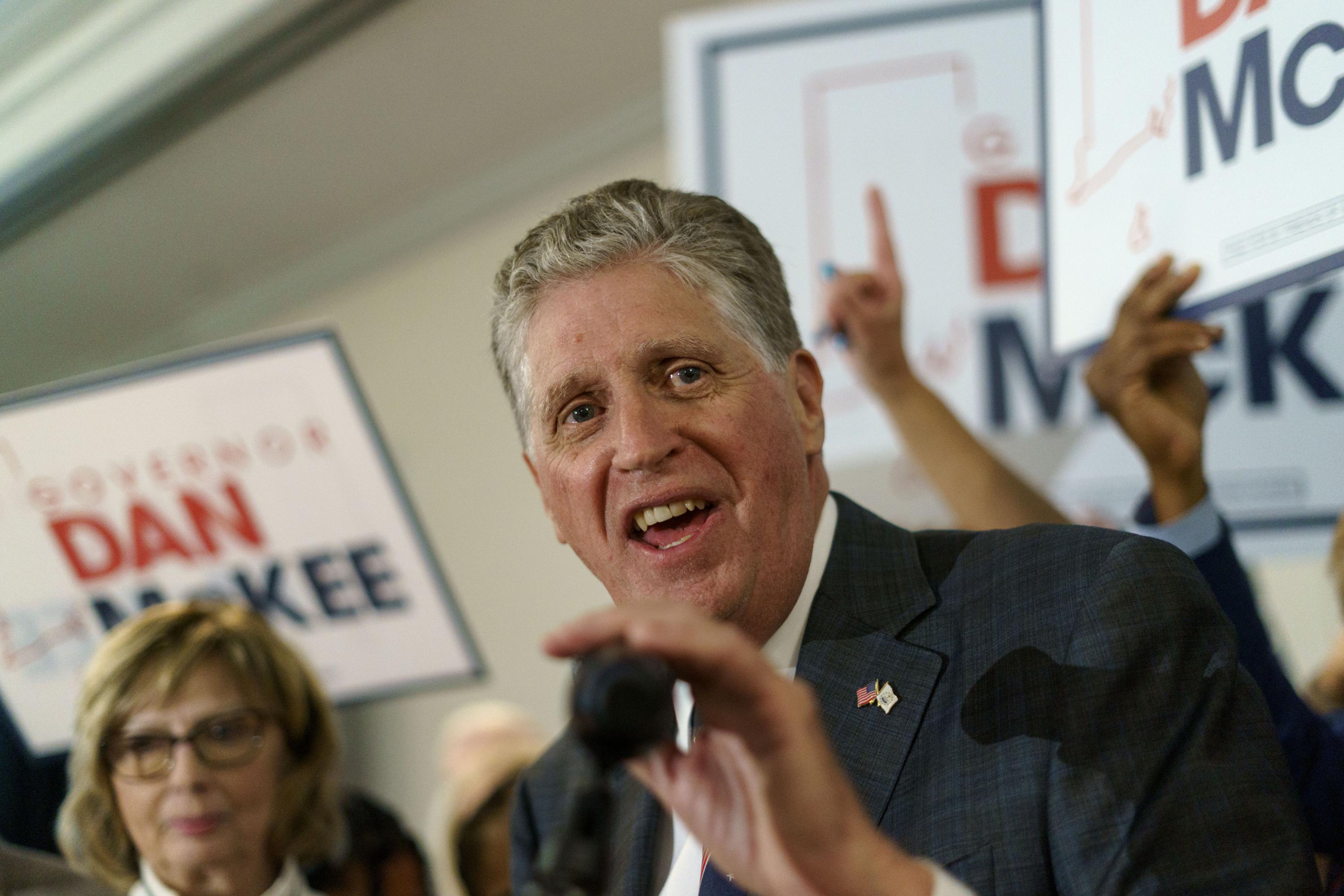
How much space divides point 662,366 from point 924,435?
86cm

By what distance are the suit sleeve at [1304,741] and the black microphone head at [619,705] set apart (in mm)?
1045

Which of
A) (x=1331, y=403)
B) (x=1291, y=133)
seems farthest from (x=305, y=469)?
(x=1331, y=403)

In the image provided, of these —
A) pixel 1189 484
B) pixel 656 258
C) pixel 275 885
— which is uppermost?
pixel 656 258

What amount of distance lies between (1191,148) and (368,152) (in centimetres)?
306

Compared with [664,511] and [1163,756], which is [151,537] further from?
[1163,756]

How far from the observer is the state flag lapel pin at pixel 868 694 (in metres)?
1.24

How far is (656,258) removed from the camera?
1.40 meters

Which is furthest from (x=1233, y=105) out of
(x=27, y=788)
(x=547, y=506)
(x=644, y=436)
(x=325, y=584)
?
(x=27, y=788)

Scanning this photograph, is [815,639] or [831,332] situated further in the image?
[831,332]

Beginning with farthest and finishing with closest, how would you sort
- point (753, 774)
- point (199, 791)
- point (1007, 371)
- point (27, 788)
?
point (1007, 371), point (27, 788), point (199, 791), point (753, 774)

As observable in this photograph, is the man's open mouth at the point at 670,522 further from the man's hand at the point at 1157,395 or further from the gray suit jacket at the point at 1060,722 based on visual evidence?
the man's hand at the point at 1157,395

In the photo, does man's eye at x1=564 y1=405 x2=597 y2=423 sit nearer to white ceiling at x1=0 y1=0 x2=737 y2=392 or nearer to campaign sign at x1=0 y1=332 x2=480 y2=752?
campaign sign at x1=0 y1=332 x2=480 y2=752

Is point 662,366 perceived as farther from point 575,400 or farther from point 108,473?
point 108,473

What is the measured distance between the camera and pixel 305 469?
2.50 meters
